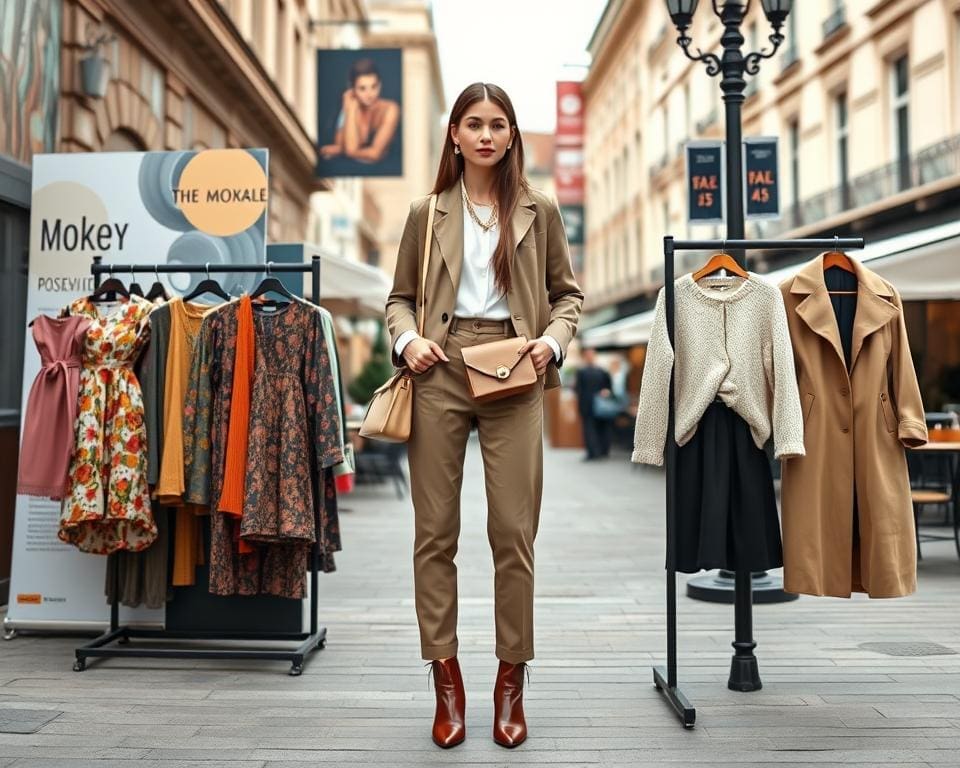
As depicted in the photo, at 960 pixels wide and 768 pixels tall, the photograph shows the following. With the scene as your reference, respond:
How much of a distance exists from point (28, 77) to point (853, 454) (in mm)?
5628

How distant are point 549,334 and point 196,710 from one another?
197 centimetres

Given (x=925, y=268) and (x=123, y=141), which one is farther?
(x=123, y=141)

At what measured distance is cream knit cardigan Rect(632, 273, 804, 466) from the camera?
418 cm

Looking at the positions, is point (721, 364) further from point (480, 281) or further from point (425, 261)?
point (425, 261)

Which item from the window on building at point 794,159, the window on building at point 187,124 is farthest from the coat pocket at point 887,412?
the window on building at point 794,159

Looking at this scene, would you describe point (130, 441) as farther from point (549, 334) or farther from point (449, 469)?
point (549, 334)

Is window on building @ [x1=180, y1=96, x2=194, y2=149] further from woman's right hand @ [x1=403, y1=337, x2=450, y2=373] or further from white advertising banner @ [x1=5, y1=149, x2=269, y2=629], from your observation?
woman's right hand @ [x1=403, y1=337, x2=450, y2=373]

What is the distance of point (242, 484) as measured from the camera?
15.5 ft

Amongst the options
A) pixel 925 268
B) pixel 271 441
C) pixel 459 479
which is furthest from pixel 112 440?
pixel 925 268

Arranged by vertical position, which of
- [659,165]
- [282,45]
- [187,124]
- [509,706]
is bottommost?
[509,706]

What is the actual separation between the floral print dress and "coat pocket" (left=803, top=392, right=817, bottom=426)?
2.79 metres

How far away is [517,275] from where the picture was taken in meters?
3.96

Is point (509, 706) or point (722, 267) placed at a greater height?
point (722, 267)

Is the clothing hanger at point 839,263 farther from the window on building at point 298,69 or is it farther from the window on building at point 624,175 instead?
the window on building at point 624,175
